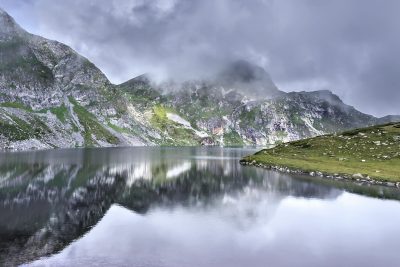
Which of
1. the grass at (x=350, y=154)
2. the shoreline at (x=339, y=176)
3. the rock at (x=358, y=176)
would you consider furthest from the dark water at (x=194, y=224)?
the grass at (x=350, y=154)

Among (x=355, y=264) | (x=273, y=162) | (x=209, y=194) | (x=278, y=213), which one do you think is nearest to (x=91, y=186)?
(x=209, y=194)

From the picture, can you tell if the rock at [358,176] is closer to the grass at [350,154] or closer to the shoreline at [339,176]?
the shoreline at [339,176]

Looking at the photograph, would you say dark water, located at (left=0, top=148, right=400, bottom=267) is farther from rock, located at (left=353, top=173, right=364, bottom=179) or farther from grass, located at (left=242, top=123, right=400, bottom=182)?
grass, located at (left=242, top=123, right=400, bottom=182)

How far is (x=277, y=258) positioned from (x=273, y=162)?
311 ft

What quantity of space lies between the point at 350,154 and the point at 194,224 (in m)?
91.9

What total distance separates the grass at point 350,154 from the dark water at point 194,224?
22647 mm

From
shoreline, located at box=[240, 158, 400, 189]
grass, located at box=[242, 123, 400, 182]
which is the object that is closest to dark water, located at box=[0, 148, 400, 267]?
shoreline, located at box=[240, 158, 400, 189]

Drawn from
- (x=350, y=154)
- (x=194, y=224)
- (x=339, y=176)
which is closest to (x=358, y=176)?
(x=339, y=176)

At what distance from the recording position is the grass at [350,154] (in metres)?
101

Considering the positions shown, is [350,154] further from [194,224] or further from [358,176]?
[194,224]

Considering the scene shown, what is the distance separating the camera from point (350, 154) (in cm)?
12338

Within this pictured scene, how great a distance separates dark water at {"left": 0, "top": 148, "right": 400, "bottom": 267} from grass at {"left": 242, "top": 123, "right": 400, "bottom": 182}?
22.6 metres

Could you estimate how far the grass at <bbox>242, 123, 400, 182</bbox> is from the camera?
100688mm

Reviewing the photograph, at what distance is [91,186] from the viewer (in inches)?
2992
